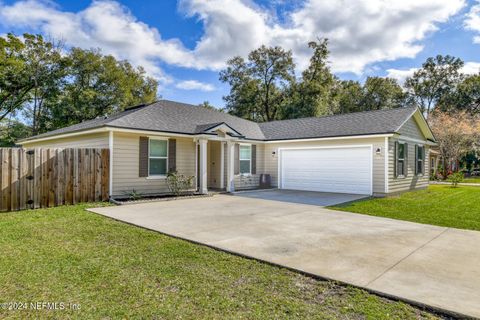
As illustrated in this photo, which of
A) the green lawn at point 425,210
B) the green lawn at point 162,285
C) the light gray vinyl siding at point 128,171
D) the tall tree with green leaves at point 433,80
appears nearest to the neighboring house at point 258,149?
the light gray vinyl siding at point 128,171

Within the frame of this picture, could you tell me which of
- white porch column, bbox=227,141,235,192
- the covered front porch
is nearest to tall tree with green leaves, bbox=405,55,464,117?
the covered front porch

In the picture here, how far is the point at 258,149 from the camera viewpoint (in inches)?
637

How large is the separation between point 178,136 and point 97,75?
19520 millimetres

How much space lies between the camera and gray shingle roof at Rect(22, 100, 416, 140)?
1186 centimetres

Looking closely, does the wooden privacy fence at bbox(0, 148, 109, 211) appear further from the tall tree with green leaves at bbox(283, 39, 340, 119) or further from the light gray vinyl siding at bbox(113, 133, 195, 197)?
the tall tree with green leaves at bbox(283, 39, 340, 119)

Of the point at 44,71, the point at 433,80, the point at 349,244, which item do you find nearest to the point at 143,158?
the point at 349,244

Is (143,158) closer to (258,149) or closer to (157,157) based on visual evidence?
(157,157)

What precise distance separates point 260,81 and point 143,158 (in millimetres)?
23135

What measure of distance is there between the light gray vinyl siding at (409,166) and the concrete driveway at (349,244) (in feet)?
18.1

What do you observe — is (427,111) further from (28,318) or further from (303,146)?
(28,318)

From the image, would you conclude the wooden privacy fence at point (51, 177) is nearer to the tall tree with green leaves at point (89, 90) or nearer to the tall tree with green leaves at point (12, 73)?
the tall tree with green leaves at point (89, 90)

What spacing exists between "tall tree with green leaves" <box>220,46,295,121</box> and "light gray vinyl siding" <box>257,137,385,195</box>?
52.7ft

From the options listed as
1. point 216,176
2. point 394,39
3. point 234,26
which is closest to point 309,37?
point 394,39

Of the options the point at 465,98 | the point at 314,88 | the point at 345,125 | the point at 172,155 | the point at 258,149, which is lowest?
the point at 172,155
